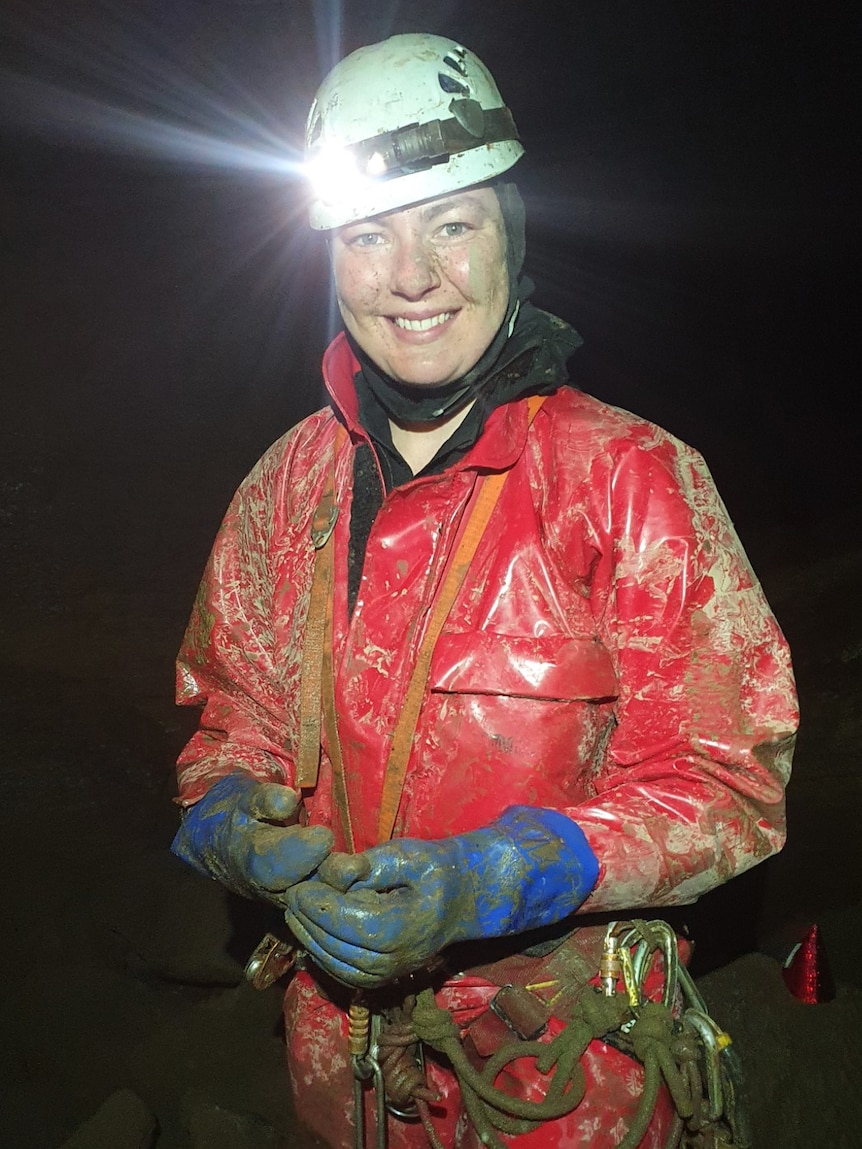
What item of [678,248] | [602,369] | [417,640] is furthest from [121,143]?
[417,640]

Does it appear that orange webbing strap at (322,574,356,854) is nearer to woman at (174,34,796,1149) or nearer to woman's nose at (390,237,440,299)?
woman at (174,34,796,1149)

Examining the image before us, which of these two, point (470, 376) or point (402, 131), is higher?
point (402, 131)

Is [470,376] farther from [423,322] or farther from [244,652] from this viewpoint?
[244,652]

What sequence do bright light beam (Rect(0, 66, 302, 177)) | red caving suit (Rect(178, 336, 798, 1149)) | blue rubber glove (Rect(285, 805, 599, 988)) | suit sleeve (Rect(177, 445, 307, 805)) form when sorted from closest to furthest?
blue rubber glove (Rect(285, 805, 599, 988)) < red caving suit (Rect(178, 336, 798, 1149)) < suit sleeve (Rect(177, 445, 307, 805)) < bright light beam (Rect(0, 66, 302, 177))

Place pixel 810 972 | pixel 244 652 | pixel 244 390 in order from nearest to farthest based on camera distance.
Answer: pixel 244 652
pixel 810 972
pixel 244 390

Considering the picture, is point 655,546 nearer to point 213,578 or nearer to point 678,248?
point 213,578

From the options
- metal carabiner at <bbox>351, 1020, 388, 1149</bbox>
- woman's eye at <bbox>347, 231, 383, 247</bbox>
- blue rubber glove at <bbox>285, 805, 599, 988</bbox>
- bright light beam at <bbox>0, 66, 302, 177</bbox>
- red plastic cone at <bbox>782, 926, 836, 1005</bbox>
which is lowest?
red plastic cone at <bbox>782, 926, 836, 1005</bbox>

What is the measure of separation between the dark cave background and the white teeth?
2.72m

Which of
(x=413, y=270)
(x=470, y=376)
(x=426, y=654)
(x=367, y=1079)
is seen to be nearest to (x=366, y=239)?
(x=413, y=270)

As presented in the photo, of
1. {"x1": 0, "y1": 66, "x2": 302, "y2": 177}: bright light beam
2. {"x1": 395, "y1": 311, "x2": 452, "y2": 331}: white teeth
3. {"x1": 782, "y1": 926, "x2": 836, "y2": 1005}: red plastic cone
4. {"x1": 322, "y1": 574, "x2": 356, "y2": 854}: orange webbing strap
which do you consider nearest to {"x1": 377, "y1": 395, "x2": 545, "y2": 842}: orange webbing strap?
{"x1": 322, "y1": 574, "x2": 356, "y2": 854}: orange webbing strap

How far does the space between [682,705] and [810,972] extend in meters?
2.23

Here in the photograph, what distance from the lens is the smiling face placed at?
1742 millimetres

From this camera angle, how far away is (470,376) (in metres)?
1.84

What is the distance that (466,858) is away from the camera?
4.88 ft
